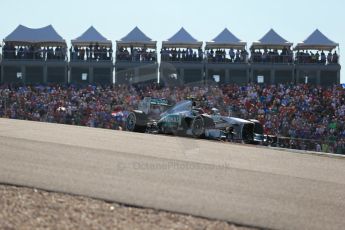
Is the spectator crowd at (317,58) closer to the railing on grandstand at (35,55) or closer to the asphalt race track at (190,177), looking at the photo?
the railing on grandstand at (35,55)

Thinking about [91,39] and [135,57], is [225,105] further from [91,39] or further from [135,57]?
[91,39]

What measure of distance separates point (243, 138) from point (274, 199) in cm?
974

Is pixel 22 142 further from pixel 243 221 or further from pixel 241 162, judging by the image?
pixel 243 221

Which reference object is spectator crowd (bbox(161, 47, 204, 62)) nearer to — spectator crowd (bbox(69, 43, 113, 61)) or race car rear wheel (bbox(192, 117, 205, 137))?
spectator crowd (bbox(69, 43, 113, 61))

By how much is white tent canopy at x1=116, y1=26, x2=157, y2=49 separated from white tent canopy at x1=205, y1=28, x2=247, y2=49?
3670 mm

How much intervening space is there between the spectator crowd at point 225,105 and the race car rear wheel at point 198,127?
231cm

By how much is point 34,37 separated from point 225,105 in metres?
17.7

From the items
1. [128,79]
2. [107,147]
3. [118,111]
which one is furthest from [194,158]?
[128,79]

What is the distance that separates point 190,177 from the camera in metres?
9.55

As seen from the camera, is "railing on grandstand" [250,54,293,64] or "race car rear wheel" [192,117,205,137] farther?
"railing on grandstand" [250,54,293,64]

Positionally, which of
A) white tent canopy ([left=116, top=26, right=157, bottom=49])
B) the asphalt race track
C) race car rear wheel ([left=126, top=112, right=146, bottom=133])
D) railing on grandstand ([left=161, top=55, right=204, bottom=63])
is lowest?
the asphalt race track

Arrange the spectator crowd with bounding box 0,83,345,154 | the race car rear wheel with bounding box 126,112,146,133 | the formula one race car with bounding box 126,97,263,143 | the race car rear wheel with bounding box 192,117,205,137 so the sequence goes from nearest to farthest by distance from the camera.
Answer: the race car rear wheel with bounding box 192,117,205,137 → the formula one race car with bounding box 126,97,263,143 → the race car rear wheel with bounding box 126,112,146,133 → the spectator crowd with bounding box 0,83,345,154

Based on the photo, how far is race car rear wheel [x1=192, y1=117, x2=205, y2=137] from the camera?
17312 mm

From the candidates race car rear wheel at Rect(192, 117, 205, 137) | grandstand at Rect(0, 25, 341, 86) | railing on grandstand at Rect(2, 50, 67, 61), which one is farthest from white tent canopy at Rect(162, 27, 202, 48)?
race car rear wheel at Rect(192, 117, 205, 137)
